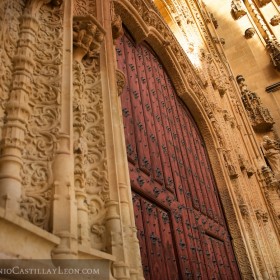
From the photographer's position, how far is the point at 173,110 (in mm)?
4891

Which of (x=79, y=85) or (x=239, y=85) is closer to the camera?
(x=79, y=85)

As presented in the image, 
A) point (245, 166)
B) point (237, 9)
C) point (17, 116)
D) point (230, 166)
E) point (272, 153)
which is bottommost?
point (17, 116)

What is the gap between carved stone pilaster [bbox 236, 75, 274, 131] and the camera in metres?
8.55

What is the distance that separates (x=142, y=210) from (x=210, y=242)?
1670mm

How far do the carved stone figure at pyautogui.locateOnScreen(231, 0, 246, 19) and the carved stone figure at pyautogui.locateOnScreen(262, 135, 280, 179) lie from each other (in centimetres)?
551

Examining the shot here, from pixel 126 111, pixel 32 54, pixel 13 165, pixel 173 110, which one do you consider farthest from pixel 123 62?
pixel 13 165

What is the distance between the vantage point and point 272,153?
764 centimetres

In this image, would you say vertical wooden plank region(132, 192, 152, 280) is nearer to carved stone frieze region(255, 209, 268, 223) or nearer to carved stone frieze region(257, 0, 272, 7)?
carved stone frieze region(255, 209, 268, 223)

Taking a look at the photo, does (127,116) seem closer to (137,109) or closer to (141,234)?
(137,109)

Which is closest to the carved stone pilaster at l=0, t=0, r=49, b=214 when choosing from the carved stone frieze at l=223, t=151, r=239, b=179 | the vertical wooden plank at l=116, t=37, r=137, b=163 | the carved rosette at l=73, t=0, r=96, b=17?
the carved rosette at l=73, t=0, r=96, b=17

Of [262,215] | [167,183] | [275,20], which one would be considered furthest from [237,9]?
[167,183]

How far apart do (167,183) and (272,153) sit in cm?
489

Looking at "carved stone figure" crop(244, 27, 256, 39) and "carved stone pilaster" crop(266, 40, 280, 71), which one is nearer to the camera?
"carved stone pilaster" crop(266, 40, 280, 71)

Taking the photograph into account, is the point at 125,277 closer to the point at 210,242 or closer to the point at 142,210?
the point at 142,210
